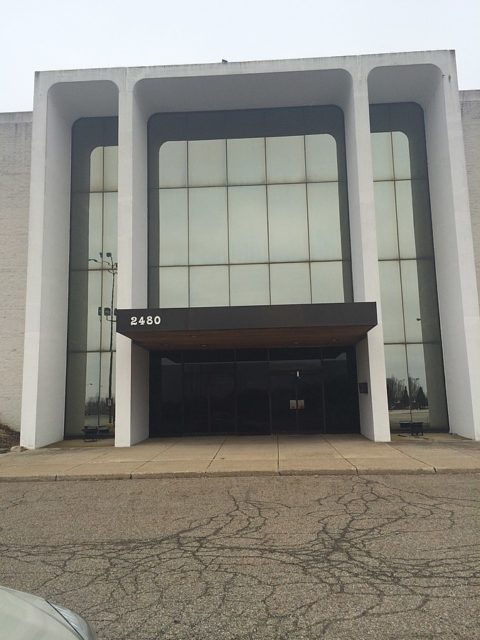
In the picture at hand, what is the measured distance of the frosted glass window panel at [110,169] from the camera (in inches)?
741

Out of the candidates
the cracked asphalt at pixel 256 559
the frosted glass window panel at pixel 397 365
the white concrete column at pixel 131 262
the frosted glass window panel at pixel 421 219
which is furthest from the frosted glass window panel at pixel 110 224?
the frosted glass window panel at pixel 421 219

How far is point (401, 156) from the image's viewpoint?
18.5m

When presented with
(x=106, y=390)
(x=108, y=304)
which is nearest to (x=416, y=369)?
(x=106, y=390)

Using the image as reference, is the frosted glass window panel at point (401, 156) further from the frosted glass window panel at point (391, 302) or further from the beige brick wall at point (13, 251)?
the beige brick wall at point (13, 251)

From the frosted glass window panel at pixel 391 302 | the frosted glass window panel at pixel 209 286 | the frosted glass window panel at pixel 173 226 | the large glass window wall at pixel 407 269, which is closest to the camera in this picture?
the large glass window wall at pixel 407 269

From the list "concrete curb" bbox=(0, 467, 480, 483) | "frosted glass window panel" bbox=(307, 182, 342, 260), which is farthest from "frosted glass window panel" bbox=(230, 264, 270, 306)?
"concrete curb" bbox=(0, 467, 480, 483)

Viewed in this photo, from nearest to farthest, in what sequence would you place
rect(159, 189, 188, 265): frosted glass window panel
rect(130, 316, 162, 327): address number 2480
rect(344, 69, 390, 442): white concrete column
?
rect(130, 316, 162, 327): address number 2480 < rect(344, 69, 390, 442): white concrete column < rect(159, 189, 188, 265): frosted glass window panel

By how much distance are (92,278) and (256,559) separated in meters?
14.8

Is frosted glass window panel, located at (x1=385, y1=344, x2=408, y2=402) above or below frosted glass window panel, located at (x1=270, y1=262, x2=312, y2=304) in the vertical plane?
below

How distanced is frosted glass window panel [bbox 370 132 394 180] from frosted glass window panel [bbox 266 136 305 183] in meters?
2.75

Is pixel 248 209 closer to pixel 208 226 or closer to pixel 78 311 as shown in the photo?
pixel 208 226

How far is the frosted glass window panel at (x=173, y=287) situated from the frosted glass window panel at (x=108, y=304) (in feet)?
5.93

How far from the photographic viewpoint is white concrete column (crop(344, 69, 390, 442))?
15.2 m

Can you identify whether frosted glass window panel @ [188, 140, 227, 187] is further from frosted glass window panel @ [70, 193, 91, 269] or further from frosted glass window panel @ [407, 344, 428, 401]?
frosted glass window panel @ [407, 344, 428, 401]
